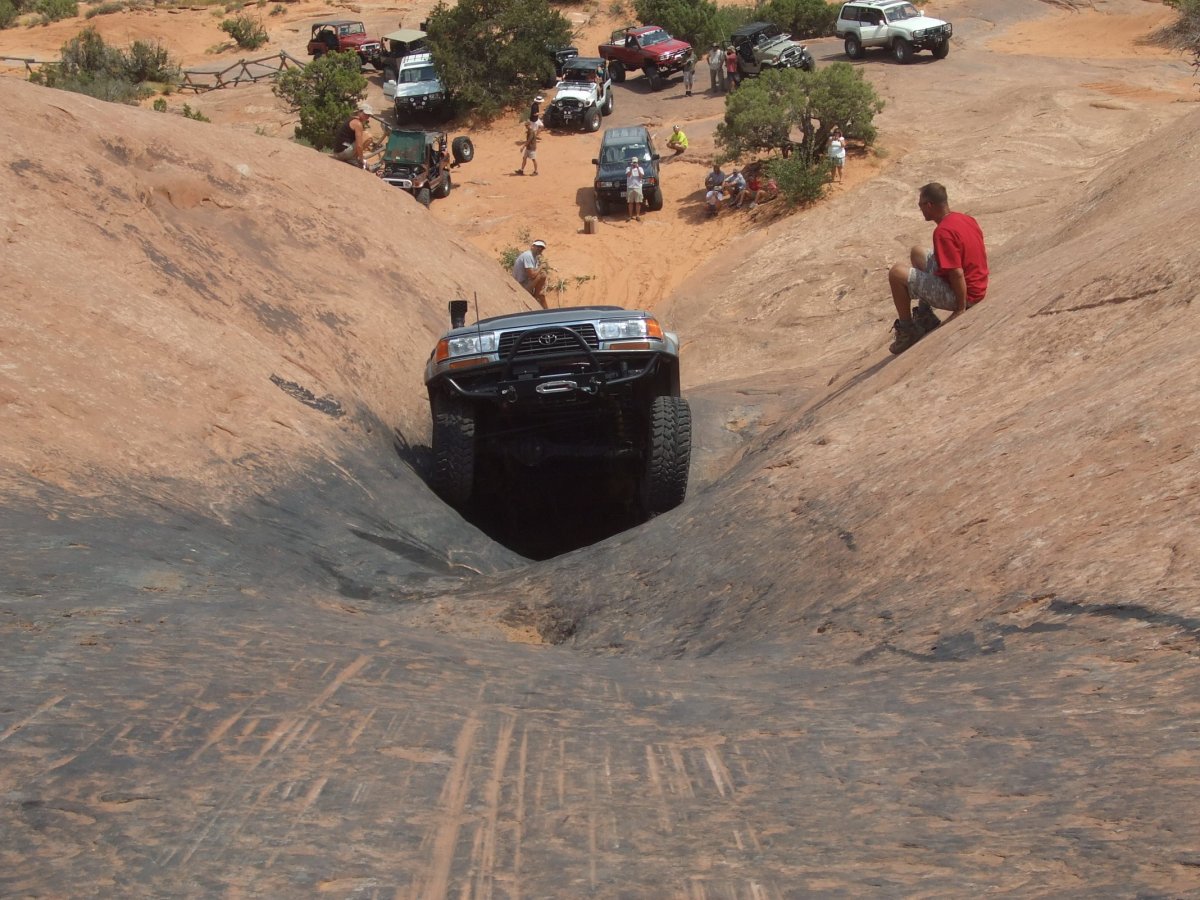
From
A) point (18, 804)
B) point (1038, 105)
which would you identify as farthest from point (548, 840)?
point (1038, 105)

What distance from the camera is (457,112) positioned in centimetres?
3756

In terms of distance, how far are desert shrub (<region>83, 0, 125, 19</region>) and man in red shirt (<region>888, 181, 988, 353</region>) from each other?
4900 cm

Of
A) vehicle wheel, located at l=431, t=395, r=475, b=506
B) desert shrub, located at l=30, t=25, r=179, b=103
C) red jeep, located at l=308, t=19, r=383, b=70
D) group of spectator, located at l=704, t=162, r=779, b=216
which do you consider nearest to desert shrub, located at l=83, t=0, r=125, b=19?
desert shrub, located at l=30, t=25, r=179, b=103

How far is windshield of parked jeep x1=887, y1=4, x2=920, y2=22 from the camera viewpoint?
36.1 meters

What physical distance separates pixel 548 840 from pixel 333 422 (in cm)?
615

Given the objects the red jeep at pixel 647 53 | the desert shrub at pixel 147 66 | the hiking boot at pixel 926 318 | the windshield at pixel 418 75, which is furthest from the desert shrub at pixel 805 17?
the hiking boot at pixel 926 318

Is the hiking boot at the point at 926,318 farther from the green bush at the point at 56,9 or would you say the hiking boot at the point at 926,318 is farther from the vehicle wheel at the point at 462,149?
the green bush at the point at 56,9

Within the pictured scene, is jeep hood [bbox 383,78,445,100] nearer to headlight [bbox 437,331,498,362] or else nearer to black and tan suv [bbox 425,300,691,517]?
black and tan suv [bbox 425,300,691,517]

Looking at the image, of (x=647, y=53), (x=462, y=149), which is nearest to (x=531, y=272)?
(x=462, y=149)

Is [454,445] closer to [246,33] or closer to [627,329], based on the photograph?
[627,329]

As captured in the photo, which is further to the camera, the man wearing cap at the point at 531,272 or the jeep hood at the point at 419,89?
the jeep hood at the point at 419,89

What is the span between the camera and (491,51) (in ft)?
122

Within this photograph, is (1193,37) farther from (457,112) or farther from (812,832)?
(812,832)

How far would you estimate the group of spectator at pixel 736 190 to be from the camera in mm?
26781
